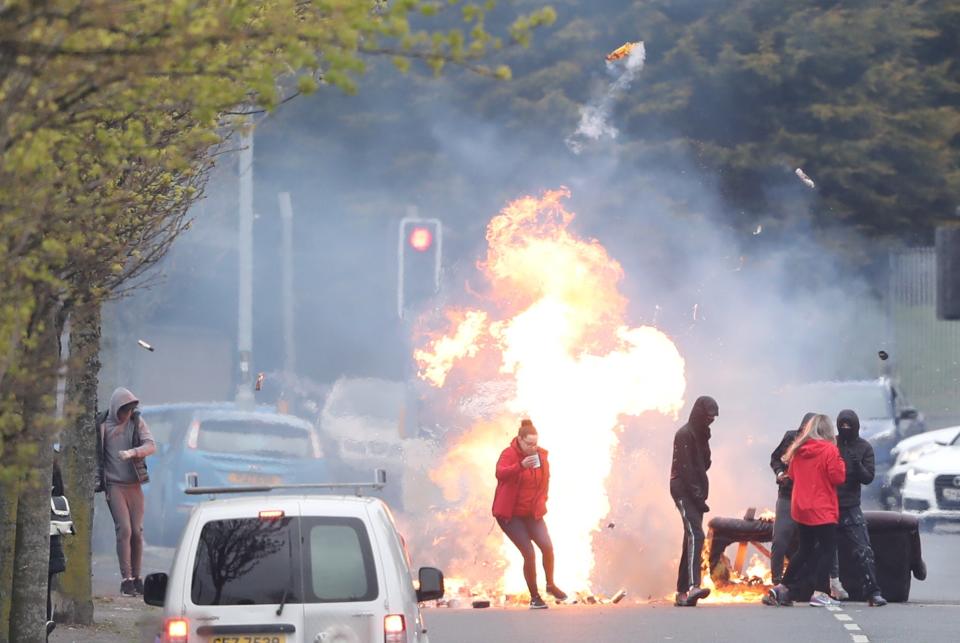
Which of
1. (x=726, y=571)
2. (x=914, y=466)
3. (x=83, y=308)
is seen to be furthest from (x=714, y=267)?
(x=83, y=308)

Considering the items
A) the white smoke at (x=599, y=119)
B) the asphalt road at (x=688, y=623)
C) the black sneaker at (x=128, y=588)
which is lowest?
the asphalt road at (x=688, y=623)

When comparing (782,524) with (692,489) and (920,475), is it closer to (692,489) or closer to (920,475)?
(692,489)

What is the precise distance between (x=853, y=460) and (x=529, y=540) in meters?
2.74

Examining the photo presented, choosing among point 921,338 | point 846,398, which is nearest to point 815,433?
point 846,398

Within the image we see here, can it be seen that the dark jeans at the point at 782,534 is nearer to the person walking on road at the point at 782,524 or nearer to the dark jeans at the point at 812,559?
the person walking on road at the point at 782,524

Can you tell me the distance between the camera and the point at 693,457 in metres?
17.4

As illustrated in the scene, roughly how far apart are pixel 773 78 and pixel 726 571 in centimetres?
2303

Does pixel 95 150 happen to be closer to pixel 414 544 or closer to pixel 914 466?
pixel 414 544

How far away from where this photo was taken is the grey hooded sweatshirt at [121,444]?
1722 centimetres

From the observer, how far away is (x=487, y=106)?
135 ft

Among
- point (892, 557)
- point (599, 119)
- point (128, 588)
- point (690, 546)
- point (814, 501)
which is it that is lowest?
point (128, 588)

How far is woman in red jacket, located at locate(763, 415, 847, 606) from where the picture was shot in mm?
16562

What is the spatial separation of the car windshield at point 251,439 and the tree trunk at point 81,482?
21.7 ft

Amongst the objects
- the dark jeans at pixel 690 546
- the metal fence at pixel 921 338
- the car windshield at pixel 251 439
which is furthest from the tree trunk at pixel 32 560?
the metal fence at pixel 921 338
